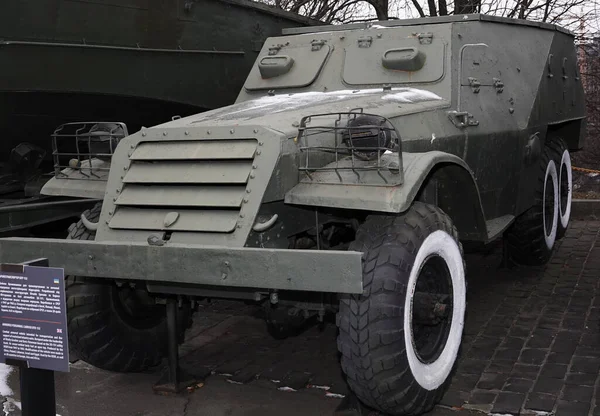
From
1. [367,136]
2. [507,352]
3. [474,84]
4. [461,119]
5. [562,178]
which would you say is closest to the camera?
[367,136]

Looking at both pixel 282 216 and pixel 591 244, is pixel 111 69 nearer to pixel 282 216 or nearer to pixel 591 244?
pixel 282 216

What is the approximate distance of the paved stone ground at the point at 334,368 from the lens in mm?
4492

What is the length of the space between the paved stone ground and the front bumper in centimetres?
100

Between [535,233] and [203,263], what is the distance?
13.8 feet

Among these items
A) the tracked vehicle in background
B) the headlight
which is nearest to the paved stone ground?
the headlight

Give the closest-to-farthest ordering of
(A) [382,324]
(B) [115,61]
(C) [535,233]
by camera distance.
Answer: (A) [382,324], (C) [535,233], (B) [115,61]

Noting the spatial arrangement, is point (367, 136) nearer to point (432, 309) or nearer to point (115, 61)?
point (432, 309)

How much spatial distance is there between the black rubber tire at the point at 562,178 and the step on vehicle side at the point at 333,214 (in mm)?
1857

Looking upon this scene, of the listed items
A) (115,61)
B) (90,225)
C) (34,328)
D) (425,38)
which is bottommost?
(34,328)

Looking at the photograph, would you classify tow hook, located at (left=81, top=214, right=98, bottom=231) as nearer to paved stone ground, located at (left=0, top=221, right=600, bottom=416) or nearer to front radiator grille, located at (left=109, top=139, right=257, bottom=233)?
front radiator grille, located at (left=109, top=139, right=257, bottom=233)

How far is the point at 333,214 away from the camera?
14.6 ft

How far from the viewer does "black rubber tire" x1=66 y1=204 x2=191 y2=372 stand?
4637 mm

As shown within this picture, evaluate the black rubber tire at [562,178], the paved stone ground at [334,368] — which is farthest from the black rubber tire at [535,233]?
the paved stone ground at [334,368]

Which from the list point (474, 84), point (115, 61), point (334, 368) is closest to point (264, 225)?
point (334, 368)
